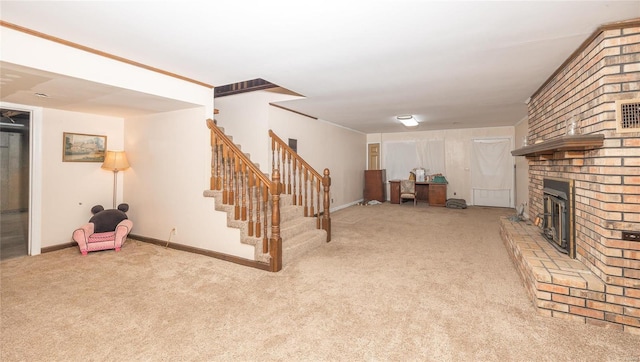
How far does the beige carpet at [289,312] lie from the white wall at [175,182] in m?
0.36

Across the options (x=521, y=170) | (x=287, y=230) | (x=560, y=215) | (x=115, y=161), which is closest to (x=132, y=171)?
(x=115, y=161)

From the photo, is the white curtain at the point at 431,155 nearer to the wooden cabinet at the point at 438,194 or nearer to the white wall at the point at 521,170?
the wooden cabinet at the point at 438,194

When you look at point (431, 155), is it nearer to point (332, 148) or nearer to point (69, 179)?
point (332, 148)

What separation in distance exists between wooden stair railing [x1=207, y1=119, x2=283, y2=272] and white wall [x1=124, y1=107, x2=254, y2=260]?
15 centimetres

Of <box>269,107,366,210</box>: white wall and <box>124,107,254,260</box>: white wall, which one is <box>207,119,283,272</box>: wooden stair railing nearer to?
<box>124,107,254,260</box>: white wall

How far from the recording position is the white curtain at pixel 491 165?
7.84 meters

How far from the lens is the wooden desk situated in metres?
8.02

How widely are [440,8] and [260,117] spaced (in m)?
3.54

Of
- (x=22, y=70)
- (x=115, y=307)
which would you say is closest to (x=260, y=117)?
(x=22, y=70)

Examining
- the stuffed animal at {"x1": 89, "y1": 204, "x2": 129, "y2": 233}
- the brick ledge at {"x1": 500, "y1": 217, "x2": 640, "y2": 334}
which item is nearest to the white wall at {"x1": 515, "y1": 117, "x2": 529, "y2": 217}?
the brick ledge at {"x1": 500, "y1": 217, "x2": 640, "y2": 334}

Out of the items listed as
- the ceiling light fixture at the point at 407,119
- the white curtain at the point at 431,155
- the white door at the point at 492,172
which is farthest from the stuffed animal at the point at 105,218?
the white door at the point at 492,172

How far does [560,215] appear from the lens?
9.48 ft

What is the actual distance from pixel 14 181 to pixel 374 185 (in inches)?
307

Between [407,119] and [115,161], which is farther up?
[407,119]
